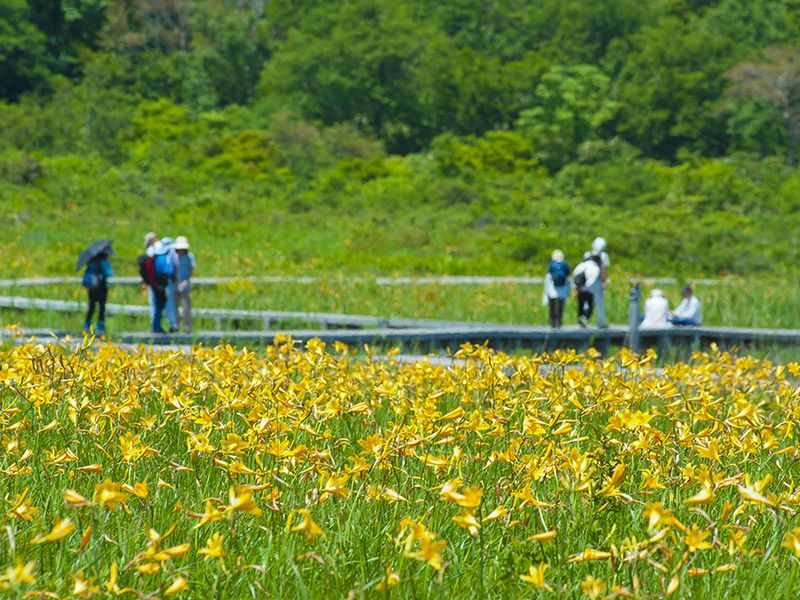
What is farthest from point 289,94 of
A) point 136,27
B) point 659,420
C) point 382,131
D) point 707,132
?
point 659,420

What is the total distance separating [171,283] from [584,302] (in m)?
5.20

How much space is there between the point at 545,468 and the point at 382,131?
171ft

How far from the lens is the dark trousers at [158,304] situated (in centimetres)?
1315

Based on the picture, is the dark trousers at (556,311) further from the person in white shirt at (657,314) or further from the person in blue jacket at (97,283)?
the person in blue jacket at (97,283)

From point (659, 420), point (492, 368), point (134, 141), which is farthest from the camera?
point (134, 141)

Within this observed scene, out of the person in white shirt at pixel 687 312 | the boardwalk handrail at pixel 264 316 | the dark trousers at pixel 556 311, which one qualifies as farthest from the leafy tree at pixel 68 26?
the person in white shirt at pixel 687 312

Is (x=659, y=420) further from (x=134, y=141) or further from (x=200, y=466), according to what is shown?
(x=134, y=141)

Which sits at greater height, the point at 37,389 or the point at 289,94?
the point at 289,94

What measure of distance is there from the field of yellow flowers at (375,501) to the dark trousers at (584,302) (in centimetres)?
952

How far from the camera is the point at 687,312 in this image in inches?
583

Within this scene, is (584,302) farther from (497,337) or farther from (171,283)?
(171,283)

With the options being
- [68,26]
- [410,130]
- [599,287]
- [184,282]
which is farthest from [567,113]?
[184,282]

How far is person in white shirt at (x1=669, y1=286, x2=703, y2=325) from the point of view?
582 inches

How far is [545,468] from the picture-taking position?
3.24 metres
